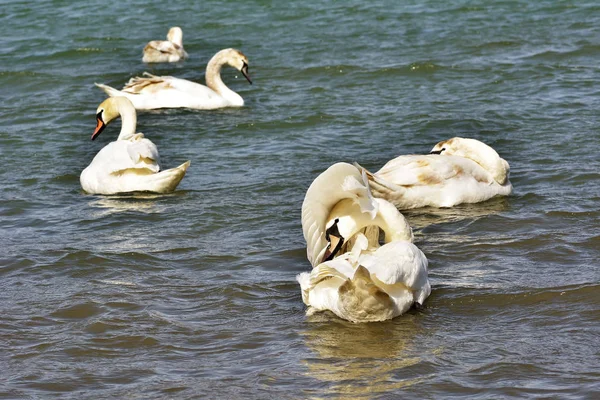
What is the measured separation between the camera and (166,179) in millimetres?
9406

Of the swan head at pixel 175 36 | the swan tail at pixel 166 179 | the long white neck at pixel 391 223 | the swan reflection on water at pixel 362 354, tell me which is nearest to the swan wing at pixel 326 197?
the long white neck at pixel 391 223

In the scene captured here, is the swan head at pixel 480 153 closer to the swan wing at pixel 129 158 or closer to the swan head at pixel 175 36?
the swan wing at pixel 129 158

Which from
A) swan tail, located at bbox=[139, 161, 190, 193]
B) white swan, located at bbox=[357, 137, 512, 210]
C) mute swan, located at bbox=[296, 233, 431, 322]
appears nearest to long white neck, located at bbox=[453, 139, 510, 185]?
white swan, located at bbox=[357, 137, 512, 210]

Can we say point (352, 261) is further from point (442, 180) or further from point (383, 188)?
point (442, 180)

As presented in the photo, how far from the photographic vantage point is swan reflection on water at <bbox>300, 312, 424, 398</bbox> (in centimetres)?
509

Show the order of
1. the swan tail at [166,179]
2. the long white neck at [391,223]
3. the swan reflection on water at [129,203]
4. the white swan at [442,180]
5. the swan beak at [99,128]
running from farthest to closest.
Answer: the swan beak at [99,128], the swan tail at [166,179], the swan reflection on water at [129,203], the white swan at [442,180], the long white neck at [391,223]

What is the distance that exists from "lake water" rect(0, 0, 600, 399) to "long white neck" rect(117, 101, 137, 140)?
41 cm

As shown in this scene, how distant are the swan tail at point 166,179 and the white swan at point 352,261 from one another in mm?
3100

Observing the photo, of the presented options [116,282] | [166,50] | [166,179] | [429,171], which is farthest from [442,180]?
[166,50]

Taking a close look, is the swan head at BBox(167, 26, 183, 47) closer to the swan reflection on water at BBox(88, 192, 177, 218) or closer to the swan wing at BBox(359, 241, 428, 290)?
the swan reflection on water at BBox(88, 192, 177, 218)

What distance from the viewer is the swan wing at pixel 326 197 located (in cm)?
588

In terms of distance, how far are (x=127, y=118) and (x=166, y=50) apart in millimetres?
4757

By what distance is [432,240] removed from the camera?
306 inches

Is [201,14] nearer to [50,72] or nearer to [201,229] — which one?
[50,72]
